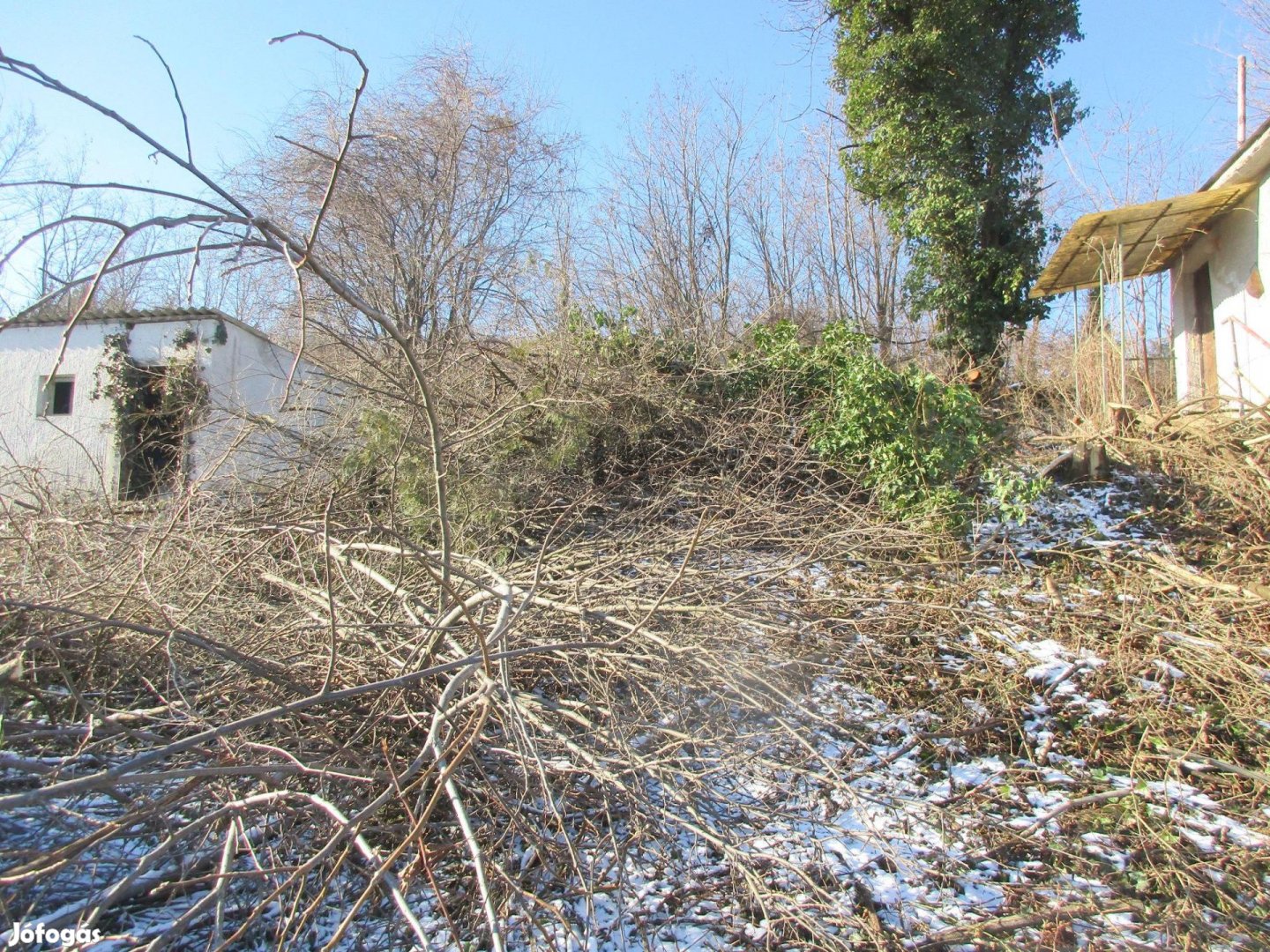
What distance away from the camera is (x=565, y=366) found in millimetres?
7219

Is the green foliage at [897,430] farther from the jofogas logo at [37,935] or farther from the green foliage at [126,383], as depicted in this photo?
the green foliage at [126,383]

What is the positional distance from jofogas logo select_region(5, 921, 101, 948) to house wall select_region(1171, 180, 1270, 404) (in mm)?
9317

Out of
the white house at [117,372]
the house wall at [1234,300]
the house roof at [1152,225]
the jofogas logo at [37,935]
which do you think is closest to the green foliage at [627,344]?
the house roof at [1152,225]

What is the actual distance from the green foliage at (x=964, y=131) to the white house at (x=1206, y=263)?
2.76 feet

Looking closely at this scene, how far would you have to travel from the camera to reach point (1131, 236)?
9.24 metres

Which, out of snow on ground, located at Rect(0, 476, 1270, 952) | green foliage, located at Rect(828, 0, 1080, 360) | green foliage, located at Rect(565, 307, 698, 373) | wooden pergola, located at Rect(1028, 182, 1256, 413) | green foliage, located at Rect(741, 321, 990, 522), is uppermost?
green foliage, located at Rect(828, 0, 1080, 360)

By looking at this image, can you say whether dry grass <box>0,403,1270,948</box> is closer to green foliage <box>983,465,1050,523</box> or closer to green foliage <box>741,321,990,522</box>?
green foliage <box>983,465,1050,523</box>

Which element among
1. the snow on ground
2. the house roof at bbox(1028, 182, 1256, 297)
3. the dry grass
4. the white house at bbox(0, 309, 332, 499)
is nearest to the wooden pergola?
the house roof at bbox(1028, 182, 1256, 297)

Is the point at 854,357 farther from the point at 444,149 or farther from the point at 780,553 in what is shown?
the point at 444,149

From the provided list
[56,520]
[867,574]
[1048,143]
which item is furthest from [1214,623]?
[1048,143]

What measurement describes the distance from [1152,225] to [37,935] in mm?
11187

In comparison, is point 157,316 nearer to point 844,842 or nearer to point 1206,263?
point 844,842

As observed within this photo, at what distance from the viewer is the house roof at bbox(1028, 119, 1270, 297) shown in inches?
313

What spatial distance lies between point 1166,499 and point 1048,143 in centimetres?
702
